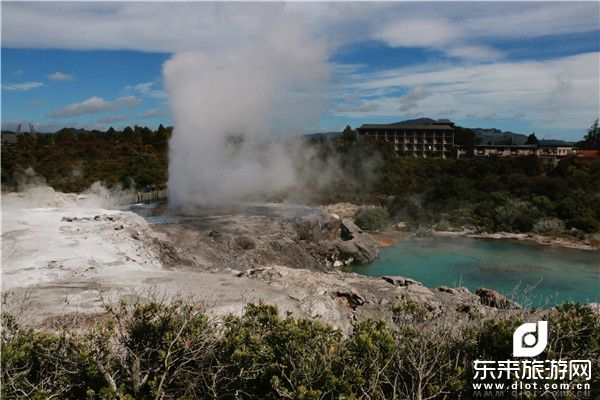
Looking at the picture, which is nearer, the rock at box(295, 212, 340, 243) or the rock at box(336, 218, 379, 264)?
the rock at box(295, 212, 340, 243)

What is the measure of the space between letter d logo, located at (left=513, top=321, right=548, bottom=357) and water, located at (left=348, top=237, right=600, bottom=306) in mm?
9464

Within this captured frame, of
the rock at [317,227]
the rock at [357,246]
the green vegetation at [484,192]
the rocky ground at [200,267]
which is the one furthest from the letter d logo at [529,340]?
the green vegetation at [484,192]

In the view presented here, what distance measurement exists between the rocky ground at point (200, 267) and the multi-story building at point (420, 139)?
37.5 m

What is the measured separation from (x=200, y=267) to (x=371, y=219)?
1666 cm

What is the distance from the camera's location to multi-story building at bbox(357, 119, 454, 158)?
2172 inches

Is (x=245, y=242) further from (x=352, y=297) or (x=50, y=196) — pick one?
(x=50, y=196)

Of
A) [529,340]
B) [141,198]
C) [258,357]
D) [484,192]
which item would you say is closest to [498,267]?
[529,340]

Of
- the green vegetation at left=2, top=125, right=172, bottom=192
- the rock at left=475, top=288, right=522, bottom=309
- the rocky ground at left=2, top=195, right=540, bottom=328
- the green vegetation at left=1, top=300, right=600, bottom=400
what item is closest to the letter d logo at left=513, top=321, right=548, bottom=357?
the green vegetation at left=1, top=300, right=600, bottom=400

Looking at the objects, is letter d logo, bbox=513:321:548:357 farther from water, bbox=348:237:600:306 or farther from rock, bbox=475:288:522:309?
water, bbox=348:237:600:306

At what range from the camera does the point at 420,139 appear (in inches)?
2231

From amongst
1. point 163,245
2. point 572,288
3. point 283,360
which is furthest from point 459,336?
point 572,288

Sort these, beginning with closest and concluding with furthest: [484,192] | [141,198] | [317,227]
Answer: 1. [317,227]
2. [141,198]
3. [484,192]

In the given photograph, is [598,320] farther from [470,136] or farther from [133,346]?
[470,136]

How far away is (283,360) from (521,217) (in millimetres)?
26545
